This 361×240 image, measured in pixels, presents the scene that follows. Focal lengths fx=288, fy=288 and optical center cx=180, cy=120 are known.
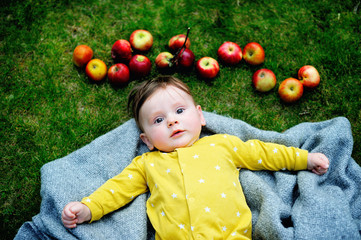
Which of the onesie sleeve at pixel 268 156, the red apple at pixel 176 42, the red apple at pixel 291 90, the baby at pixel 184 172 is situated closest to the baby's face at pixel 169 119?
the baby at pixel 184 172

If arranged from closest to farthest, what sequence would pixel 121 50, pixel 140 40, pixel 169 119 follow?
pixel 169 119 → pixel 121 50 → pixel 140 40

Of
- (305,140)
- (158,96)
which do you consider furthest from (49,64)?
(305,140)

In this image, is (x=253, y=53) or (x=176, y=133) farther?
(x=253, y=53)

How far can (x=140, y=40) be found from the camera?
3.62 metres

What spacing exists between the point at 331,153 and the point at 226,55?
5.38 feet

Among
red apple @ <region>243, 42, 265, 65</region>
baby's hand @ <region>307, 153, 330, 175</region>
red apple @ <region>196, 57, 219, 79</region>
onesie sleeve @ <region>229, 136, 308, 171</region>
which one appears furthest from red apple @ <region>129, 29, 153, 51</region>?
baby's hand @ <region>307, 153, 330, 175</region>

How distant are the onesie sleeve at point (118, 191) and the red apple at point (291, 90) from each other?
1.85m

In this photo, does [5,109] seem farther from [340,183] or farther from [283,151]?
[340,183]

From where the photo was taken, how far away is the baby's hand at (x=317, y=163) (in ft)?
8.80

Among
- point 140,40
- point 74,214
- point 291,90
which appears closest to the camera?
point 74,214

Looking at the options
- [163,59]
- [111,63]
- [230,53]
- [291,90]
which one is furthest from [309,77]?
[111,63]

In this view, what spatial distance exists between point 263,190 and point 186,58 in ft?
5.74

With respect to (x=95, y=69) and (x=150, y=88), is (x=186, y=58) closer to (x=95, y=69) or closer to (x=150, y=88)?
(x=150, y=88)

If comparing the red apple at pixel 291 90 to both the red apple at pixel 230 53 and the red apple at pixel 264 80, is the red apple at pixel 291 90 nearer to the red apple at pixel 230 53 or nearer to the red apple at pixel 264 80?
the red apple at pixel 264 80
